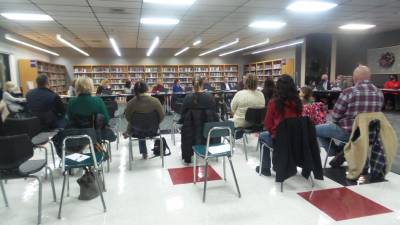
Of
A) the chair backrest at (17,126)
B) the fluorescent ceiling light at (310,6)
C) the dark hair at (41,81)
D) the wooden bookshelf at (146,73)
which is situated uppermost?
the fluorescent ceiling light at (310,6)

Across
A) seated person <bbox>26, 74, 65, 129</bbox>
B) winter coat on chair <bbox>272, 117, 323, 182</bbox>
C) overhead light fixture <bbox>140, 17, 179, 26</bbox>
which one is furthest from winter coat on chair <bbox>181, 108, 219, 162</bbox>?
overhead light fixture <bbox>140, 17, 179, 26</bbox>

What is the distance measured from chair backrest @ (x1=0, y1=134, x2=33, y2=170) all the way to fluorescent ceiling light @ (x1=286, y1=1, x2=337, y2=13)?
523 cm

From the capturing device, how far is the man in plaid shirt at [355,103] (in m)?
3.09

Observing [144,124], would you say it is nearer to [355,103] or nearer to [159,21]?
[355,103]

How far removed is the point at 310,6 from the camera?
5855 mm

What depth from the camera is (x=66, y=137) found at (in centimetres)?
256

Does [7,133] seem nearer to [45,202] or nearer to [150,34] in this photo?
[45,202]

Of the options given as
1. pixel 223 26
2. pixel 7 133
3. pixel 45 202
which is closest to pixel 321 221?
pixel 45 202

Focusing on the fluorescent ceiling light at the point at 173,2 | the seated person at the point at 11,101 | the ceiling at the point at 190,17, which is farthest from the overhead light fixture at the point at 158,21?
the seated person at the point at 11,101

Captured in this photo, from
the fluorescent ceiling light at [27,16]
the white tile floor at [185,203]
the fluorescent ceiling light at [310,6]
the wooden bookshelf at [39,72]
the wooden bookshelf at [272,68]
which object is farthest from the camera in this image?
the wooden bookshelf at [272,68]

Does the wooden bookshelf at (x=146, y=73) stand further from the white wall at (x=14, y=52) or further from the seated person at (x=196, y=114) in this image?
the seated person at (x=196, y=114)

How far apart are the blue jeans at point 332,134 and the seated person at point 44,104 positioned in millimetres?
3550

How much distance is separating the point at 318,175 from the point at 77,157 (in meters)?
2.49

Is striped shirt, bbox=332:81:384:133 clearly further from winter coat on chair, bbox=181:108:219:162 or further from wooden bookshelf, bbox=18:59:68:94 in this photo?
wooden bookshelf, bbox=18:59:68:94
